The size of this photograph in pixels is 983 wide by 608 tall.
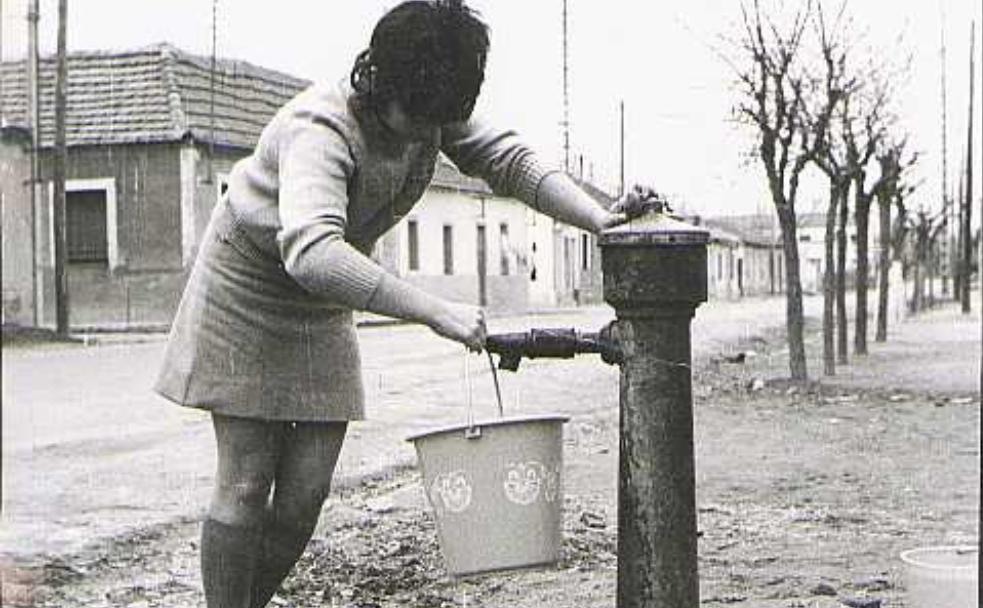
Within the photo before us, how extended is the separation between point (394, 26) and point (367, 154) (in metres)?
0.27

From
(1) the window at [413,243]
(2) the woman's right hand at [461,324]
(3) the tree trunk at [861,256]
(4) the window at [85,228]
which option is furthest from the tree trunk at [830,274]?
(1) the window at [413,243]

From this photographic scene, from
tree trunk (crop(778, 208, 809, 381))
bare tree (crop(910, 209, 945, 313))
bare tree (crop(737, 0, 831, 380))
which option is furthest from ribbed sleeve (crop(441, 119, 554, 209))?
bare tree (crop(910, 209, 945, 313))

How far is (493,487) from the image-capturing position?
8.61 feet

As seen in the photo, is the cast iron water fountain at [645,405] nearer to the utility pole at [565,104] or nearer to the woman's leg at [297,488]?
the woman's leg at [297,488]

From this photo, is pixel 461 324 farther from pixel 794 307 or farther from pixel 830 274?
pixel 830 274

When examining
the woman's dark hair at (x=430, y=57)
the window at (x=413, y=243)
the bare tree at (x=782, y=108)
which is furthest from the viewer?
the window at (x=413, y=243)

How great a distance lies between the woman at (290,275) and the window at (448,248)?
23.4m

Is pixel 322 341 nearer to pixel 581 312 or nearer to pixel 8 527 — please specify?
pixel 8 527

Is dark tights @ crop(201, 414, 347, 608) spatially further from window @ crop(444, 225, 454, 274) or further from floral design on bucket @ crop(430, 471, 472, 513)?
window @ crop(444, 225, 454, 274)

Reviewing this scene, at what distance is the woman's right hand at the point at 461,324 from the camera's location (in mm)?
2195

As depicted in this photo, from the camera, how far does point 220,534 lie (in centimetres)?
277

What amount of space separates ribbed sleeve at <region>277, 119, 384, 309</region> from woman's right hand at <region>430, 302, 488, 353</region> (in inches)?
4.5

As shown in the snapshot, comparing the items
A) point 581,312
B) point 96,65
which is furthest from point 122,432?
point 581,312

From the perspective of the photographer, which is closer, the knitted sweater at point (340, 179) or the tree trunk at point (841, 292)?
the knitted sweater at point (340, 179)
